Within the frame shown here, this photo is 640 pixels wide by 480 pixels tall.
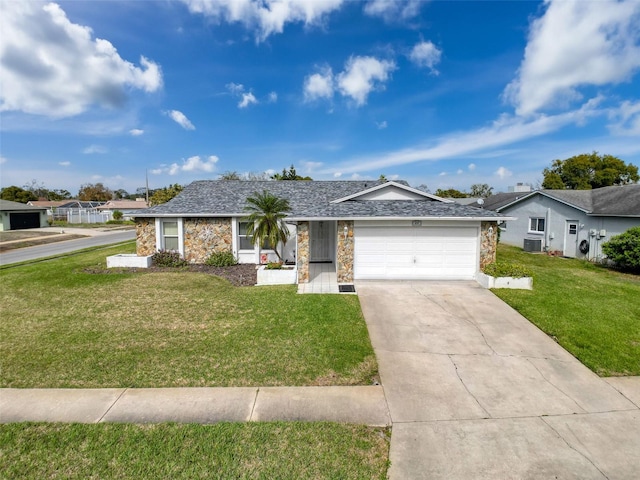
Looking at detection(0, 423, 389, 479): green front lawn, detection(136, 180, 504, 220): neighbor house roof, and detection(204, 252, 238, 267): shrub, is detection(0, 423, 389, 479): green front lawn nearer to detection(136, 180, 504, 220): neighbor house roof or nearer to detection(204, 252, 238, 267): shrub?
detection(136, 180, 504, 220): neighbor house roof

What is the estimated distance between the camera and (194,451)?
3895mm

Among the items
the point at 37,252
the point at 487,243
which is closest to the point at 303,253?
the point at 487,243

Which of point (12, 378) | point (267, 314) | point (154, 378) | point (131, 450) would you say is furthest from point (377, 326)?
point (12, 378)

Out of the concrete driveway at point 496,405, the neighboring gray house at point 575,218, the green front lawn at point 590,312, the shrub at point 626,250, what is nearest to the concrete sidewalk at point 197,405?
the concrete driveway at point 496,405

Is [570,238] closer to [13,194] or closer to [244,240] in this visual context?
[244,240]

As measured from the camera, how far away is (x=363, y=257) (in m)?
12.2

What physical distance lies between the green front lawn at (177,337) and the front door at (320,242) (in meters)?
4.78

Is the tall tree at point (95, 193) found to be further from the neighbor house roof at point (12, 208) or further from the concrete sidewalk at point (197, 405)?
the concrete sidewalk at point (197, 405)

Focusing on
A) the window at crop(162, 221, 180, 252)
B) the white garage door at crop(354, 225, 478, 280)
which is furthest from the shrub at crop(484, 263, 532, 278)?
the window at crop(162, 221, 180, 252)

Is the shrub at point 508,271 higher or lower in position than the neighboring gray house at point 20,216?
lower

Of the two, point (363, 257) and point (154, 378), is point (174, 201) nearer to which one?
point (363, 257)

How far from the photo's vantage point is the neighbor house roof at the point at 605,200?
16.8 meters

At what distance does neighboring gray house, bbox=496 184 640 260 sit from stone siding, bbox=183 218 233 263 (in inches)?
667

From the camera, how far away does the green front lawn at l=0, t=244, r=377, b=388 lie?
5668 mm
